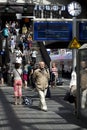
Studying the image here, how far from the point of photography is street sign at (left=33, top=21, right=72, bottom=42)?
2653 cm

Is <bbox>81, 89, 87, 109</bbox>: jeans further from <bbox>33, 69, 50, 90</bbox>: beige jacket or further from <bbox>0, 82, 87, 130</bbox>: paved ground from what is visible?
<bbox>33, 69, 50, 90</bbox>: beige jacket

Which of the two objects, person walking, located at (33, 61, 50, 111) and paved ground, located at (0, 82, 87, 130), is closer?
paved ground, located at (0, 82, 87, 130)

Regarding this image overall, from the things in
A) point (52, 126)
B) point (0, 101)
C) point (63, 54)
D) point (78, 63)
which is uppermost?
point (78, 63)

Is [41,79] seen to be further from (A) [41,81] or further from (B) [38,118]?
(B) [38,118]

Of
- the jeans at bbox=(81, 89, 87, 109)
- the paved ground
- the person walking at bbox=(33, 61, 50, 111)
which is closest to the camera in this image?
the paved ground

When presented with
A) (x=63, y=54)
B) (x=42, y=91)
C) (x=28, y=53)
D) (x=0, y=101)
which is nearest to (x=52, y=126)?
(x=42, y=91)

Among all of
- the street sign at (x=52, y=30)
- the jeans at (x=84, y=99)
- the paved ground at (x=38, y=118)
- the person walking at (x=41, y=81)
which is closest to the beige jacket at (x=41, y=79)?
the person walking at (x=41, y=81)

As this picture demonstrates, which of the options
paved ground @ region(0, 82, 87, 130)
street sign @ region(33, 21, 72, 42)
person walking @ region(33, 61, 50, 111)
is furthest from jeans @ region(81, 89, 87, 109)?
street sign @ region(33, 21, 72, 42)

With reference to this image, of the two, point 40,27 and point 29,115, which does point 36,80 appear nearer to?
point 29,115

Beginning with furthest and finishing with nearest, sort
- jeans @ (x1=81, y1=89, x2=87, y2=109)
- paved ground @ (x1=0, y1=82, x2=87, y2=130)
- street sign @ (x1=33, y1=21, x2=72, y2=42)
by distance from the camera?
street sign @ (x1=33, y1=21, x2=72, y2=42), jeans @ (x1=81, y1=89, x2=87, y2=109), paved ground @ (x1=0, y1=82, x2=87, y2=130)

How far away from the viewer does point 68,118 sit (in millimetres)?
14586

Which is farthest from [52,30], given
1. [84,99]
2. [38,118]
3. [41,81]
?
[84,99]

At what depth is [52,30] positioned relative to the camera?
26984mm

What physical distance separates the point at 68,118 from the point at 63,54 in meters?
37.0
